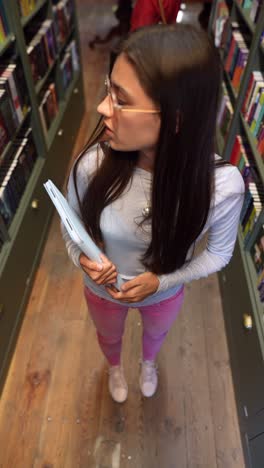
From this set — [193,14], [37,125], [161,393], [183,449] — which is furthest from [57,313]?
[193,14]

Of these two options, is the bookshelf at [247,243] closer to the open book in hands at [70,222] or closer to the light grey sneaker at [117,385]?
the light grey sneaker at [117,385]

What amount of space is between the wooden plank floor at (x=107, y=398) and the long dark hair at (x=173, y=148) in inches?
34.1

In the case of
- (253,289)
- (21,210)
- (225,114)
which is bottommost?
(253,289)

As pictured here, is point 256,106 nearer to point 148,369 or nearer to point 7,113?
point 7,113

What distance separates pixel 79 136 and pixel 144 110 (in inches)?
96.0

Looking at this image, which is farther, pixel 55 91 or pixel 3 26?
pixel 55 91

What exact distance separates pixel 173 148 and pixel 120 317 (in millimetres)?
665

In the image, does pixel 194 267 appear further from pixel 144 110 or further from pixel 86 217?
pixel 144 110

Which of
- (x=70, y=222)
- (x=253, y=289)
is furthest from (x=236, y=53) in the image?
(x=70, y=222)

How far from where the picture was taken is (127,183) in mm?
729

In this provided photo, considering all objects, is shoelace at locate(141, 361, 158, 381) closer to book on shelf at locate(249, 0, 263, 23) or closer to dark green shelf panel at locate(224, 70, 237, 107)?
dark green shelf panel at locate(224, 70, 237, 107)

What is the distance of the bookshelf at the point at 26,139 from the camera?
1.49m

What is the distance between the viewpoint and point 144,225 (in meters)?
0.77

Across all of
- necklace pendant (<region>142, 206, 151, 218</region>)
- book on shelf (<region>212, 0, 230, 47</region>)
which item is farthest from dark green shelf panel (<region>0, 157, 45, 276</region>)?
book on shelf (<region>212, 0, 230, 47</region>)
